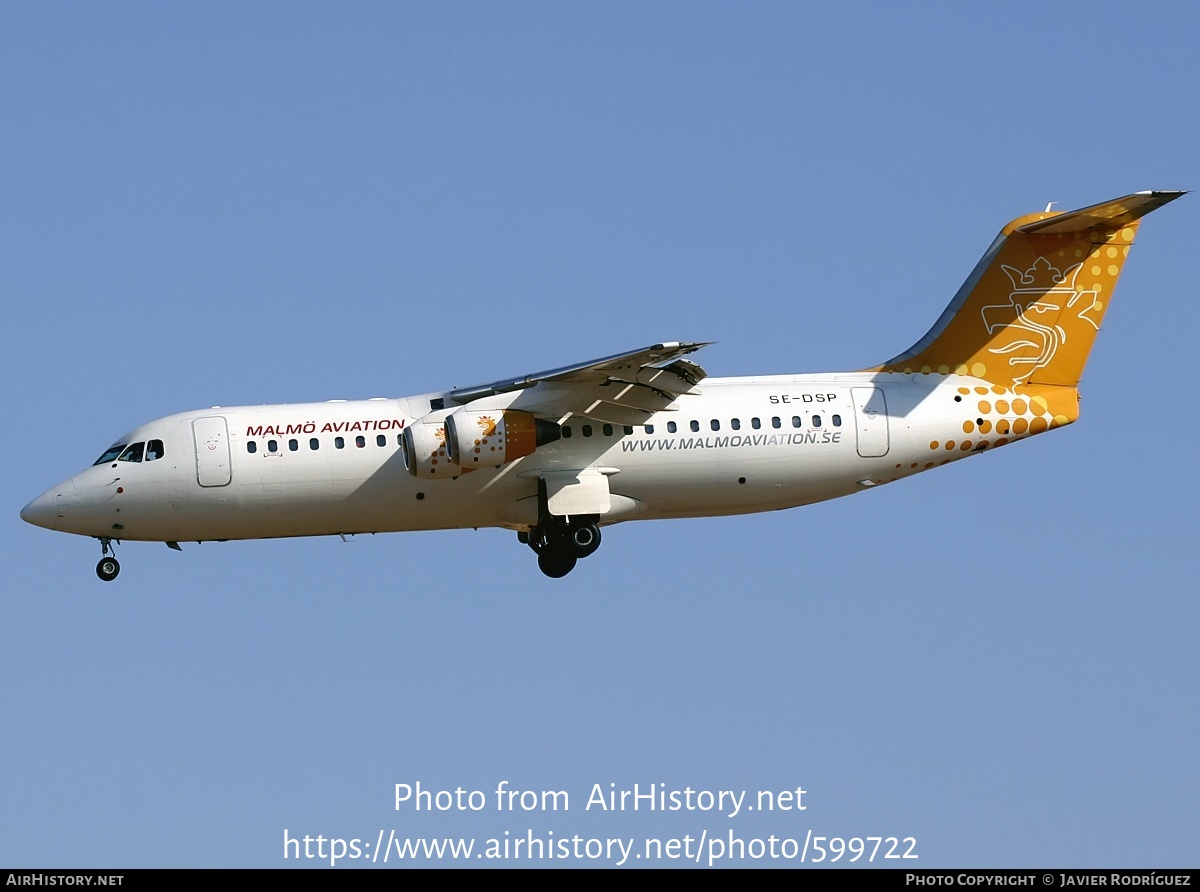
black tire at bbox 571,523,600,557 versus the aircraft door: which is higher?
the aircraft door

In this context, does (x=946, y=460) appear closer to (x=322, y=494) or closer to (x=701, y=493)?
(x=701, y=493)

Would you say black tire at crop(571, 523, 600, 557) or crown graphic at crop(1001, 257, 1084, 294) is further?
crown graphic at crop(1001, 257, 1084, 294)

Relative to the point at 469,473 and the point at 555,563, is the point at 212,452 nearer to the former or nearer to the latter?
the point at 469,473

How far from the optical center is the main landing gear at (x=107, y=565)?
1174 inches

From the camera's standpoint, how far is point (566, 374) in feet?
92.7

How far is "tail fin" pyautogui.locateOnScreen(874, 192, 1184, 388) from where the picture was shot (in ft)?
101

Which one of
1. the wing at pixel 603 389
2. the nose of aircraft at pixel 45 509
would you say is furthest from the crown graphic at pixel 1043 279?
the nose of aircraft at pixel 45 509

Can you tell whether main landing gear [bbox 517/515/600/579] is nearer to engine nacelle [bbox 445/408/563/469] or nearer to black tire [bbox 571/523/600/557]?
black tire [bbox 571/523/600/557]

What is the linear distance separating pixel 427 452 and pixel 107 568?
5333 millimetres

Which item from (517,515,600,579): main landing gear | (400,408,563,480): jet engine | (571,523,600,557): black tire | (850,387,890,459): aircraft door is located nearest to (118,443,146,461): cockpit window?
(400,408,563,480): jet engine

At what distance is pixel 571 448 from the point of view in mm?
29250

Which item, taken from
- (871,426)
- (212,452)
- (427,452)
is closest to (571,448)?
(427,452)
